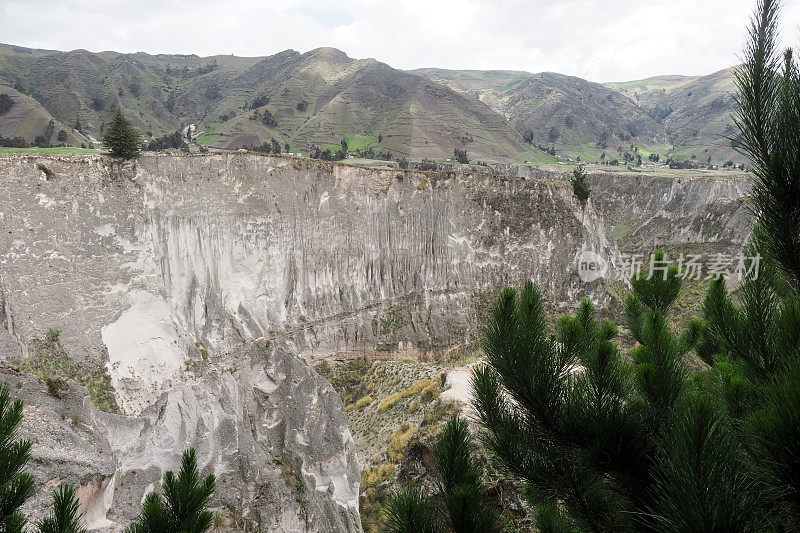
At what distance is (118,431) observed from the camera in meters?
16.4

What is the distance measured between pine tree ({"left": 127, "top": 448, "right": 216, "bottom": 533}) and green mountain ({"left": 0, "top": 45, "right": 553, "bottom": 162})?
66.2 m

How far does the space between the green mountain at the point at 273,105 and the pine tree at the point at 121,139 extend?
144 ft

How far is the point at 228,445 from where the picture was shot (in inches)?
691

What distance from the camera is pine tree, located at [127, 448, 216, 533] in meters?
3.89

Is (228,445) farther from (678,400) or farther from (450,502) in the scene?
(678,400)

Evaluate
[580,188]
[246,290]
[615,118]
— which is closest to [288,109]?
[580,188]

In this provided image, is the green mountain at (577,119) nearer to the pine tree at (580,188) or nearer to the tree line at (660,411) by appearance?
the pine tree at (580,188)

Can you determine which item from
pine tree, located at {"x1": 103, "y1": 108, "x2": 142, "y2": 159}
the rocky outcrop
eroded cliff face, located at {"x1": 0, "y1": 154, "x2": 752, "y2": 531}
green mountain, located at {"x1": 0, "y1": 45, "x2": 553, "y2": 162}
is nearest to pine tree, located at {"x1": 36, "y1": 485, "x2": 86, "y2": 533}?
the rocky outcrop

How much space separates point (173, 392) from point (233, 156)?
13.0 metres

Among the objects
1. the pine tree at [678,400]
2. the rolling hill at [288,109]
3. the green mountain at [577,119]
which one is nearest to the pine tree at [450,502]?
the pine tree at [678,400]

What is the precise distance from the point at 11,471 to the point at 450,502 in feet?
11.4

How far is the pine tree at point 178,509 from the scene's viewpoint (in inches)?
153

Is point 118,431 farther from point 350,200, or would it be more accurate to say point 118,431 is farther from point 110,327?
point 350,200

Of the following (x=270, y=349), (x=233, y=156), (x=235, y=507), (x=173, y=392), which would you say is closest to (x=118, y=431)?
(x=173, y=392)
